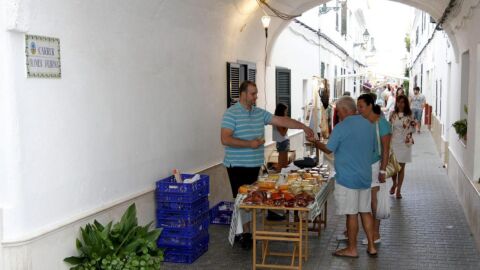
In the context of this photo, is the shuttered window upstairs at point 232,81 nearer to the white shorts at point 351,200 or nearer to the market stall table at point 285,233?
the market stall table at point 285,233

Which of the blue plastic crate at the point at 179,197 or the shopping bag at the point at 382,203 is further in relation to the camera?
the shopping bag at the point at 382,203

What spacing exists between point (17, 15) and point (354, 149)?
3.52 metres

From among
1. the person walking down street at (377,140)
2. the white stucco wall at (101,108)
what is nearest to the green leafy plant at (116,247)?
the white stucco wall at (101,108)

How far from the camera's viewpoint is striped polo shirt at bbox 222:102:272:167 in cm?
631

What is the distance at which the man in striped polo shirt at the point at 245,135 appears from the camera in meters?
6.27

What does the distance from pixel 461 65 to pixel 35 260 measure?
7.59 metres

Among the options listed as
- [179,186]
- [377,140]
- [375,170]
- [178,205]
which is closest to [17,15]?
[179,186]

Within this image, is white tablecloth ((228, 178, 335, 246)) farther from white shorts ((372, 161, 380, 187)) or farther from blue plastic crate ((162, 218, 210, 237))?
white shorts ((372, 161, 380, 187))

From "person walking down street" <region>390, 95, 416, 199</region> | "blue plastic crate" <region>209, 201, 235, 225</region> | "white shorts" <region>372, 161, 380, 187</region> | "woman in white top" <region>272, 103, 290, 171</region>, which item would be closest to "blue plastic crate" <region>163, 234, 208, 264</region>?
"blue plastic crate" <region>209, 201, 235, 225</region>

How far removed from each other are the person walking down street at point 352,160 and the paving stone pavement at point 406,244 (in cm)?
53

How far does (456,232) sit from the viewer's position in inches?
287

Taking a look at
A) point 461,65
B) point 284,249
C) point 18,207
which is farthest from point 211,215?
point 461,65

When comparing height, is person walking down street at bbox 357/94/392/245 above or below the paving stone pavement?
above

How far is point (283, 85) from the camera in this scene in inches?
531
